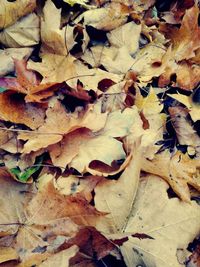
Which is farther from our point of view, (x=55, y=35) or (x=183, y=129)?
(x=55, y=35)

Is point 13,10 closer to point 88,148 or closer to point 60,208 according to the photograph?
point 88,148

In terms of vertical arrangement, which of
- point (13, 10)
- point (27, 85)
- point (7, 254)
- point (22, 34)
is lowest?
point (7, 254)

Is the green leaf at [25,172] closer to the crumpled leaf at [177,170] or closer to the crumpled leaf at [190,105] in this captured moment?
the crumpled leaf at [177,170]

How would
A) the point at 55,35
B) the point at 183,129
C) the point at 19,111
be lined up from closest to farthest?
1. the point at 19,111
2. the point at 183,129
3. the point at 55,35

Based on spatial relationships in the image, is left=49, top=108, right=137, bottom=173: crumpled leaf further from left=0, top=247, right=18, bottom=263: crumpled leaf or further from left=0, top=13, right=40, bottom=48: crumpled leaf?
left=0, top=13, right=40, bottom=48: crumpled leaf

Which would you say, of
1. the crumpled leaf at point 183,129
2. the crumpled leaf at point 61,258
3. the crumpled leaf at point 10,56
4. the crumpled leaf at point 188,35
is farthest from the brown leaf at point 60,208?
the crumpled leaf at point 188,35

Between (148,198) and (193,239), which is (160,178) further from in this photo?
(193,239)

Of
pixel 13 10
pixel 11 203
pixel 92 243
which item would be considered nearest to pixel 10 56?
pixel 13 10

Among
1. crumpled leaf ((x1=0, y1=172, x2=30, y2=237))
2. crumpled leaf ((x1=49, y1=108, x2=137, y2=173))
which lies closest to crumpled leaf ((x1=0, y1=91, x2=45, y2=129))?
crumpled leaf ((x1=49, y1=108, x2=137, y2=173))
